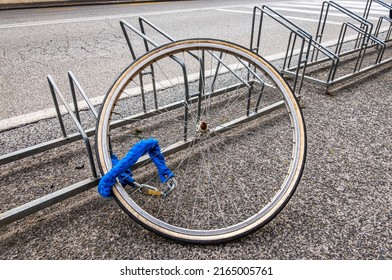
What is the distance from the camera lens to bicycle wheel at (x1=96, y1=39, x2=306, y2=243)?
1838mm

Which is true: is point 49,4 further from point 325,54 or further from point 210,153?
point 210,153

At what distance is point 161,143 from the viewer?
2734 mm

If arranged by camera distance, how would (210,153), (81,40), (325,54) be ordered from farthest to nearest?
(81,40), (325,54), (210,153)

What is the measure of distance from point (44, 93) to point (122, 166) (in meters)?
2.61

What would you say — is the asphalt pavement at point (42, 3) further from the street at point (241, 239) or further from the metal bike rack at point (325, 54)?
the metal bike rack at point (325, 54)

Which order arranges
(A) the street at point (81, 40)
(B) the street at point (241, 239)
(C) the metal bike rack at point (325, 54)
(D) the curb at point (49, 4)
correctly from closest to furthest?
(B) the street at point (241, 239) → (C) the metal bike rack at point (325, 54) → (A) the street at point (81, 40) → (D) the curb at point (49, 4)

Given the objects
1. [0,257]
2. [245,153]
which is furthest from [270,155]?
[0,257]

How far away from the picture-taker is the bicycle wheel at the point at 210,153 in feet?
6.03

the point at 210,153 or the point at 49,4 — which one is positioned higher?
the point at 210,153

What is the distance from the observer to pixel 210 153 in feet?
8.53

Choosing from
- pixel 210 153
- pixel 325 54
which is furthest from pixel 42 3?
pixel 210 153

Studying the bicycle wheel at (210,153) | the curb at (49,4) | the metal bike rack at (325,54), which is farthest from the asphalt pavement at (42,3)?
the bicycle wheel at (210,153)

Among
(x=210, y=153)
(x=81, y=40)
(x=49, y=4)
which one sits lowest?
(x=49, y=4)

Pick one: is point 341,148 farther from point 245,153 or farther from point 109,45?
point 109,45
